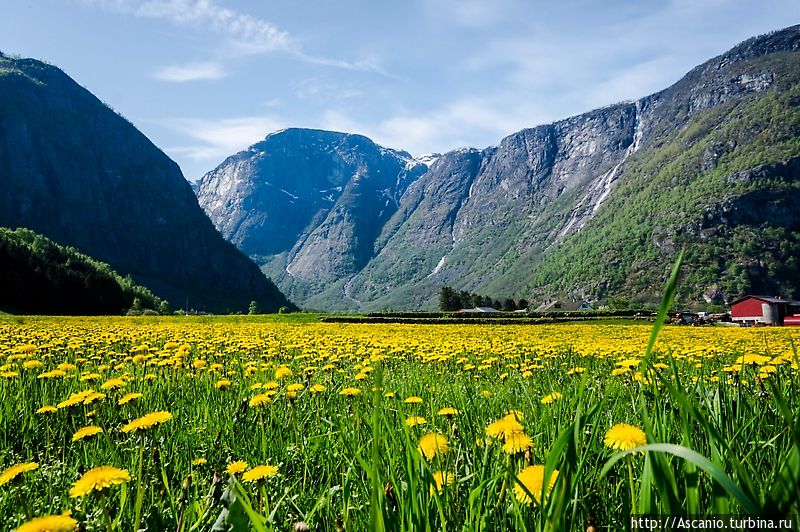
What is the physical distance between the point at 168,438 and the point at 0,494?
101cm

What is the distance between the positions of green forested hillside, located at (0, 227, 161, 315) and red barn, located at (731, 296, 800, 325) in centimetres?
9654

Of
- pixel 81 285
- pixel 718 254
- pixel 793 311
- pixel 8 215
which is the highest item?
pixel 8 215

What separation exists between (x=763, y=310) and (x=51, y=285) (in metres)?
106

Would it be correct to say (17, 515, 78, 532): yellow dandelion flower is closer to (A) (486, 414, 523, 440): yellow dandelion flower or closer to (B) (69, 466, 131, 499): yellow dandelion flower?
(B) (69, 466, 131, 499): yellow dandelion flower

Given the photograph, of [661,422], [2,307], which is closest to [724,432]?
[661,422]

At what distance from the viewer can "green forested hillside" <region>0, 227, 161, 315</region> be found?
6781 cm

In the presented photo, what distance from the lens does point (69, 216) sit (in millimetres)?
188250

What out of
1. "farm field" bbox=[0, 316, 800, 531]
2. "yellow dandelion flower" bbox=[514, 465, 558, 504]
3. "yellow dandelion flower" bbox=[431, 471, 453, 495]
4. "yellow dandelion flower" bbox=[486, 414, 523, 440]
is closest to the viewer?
"farm field" bbox=[0, 316, 800, 531]

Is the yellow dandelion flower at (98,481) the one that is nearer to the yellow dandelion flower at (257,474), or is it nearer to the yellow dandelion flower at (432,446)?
the yellow dandelion flower at (257,474)

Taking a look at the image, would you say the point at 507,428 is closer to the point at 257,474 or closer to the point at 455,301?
the point at 257,474

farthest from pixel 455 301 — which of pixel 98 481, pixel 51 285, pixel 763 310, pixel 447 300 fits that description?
pixel 98 481

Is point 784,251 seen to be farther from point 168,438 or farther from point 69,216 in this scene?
point 69,216

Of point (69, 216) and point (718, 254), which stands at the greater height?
point (69, 216)

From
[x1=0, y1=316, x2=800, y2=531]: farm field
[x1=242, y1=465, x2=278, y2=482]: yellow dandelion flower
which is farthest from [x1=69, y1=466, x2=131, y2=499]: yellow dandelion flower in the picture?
[x1=242, y1=465, x2=278, y2=482]: yellow dandelion flower
